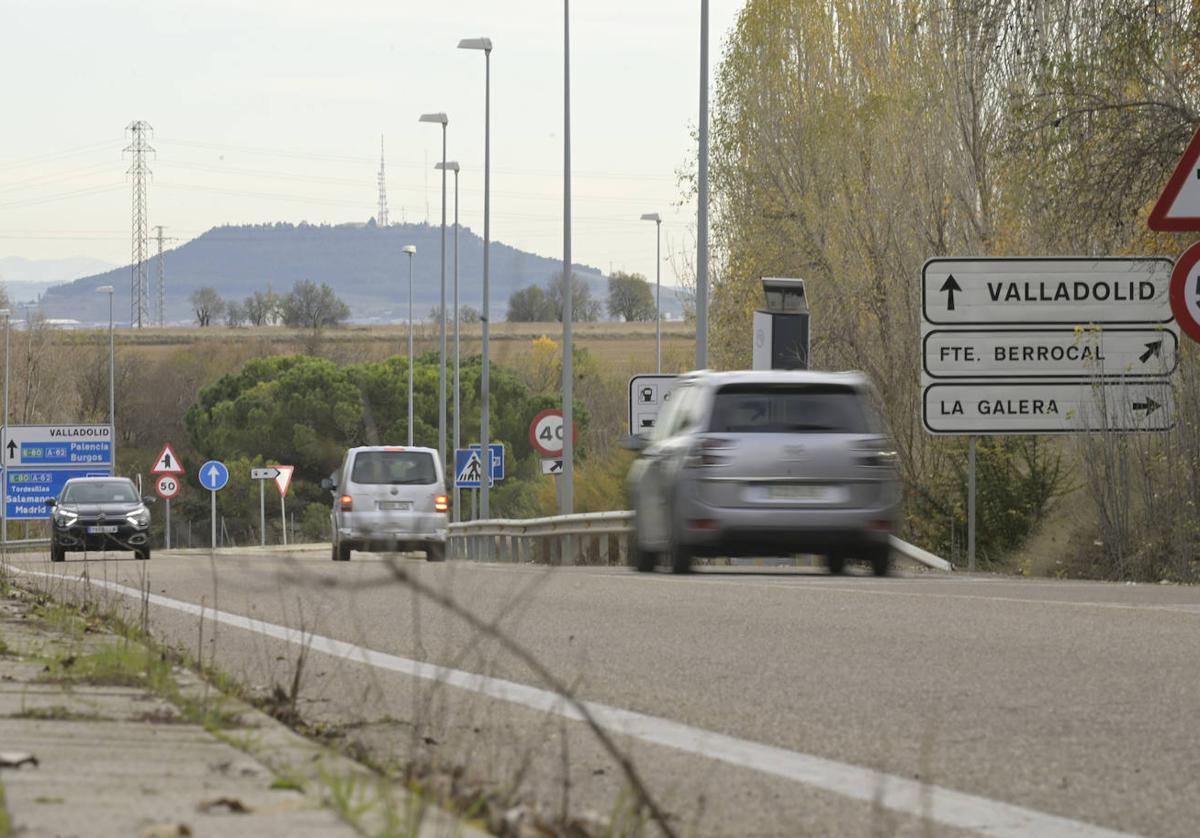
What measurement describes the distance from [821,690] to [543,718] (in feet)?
4.62

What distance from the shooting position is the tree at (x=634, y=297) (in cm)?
16700

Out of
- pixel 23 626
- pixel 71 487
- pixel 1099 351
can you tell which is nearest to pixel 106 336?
pixel 71 487

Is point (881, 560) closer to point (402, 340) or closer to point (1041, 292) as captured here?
point (1041, 292)

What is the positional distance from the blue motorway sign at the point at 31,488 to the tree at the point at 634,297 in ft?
364

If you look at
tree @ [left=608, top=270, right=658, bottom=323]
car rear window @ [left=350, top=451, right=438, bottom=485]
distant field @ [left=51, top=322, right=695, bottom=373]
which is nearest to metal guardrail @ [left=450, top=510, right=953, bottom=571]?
car rear window @ [left=350, top=451, right=438, bottom=485]

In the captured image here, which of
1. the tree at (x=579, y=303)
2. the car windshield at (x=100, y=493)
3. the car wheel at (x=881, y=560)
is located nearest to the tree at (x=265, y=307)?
the tree at (x=579, y=303)

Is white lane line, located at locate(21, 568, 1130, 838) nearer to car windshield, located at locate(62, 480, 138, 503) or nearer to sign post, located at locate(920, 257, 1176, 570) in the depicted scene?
sign post, located at locate(920, 257, 1176, 570)

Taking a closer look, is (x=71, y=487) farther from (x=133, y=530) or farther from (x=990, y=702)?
(x=990, y=702)

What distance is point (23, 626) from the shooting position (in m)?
12.5

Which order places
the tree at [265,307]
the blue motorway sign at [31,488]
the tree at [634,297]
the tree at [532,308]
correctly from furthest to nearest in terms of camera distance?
the tree at [265,307] → the tree at [634,297] → the tree at [532,308] → the blue motorway sign at [31,488]

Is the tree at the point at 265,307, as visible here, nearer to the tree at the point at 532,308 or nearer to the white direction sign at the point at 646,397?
the tree at the point at 532,308

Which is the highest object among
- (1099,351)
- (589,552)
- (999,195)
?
(999,195)

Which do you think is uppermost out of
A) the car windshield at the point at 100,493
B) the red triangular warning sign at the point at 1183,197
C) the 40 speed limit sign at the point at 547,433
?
the red triangular warning sign at the point at 1183,197

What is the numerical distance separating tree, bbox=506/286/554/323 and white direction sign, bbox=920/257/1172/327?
134386mm
